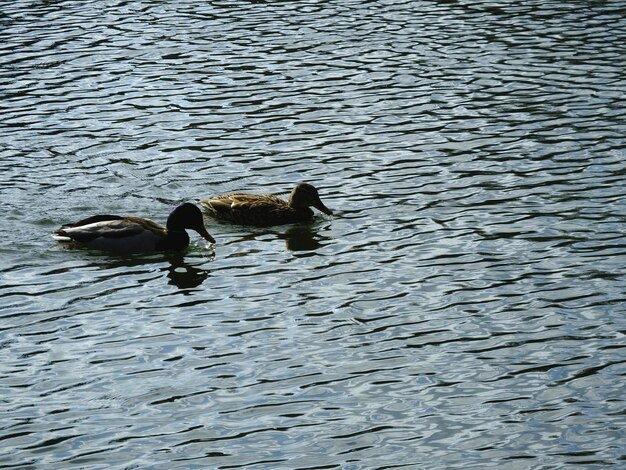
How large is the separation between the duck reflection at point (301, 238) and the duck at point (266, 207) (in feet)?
0.52

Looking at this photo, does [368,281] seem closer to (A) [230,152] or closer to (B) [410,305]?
(B) [410,305]

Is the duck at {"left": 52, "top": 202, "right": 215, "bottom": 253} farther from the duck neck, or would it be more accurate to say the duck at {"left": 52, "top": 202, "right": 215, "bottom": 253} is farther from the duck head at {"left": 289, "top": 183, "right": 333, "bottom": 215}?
the duck head at {"left": 289, "top": 183, "right": 333, "bottom": 215}

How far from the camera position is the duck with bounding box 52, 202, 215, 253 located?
17.6 metres

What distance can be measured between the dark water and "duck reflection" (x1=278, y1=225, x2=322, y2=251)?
6cm

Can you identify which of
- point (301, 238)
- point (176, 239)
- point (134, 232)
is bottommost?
point (301, 238)

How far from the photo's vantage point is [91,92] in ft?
86.0

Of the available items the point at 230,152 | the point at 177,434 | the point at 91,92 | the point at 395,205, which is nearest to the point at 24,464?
the point at 177,434

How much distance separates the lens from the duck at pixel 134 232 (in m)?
17.6

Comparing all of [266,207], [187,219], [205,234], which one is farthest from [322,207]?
[187,219]

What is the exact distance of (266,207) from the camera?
61.4ft

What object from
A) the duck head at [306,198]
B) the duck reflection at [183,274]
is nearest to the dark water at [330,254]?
the duck reflection at [183,274]

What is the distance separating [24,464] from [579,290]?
23.2 feet

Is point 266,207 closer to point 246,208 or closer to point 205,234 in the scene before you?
point 246,208

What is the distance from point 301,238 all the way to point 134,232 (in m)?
2.41
